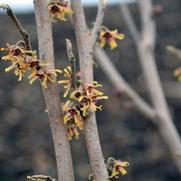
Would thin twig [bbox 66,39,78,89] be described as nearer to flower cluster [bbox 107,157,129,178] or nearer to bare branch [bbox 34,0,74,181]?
bare branch [bbox 34,0,74,181]

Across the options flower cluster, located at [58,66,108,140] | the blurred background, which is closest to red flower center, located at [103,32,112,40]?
flower cluster, located at [58,66,108,140]

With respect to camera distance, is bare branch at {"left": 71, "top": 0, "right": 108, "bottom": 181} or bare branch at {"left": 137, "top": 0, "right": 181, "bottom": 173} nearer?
bare branch at {"left": 71, "top": 0, "right": 108, "bottom": 181}

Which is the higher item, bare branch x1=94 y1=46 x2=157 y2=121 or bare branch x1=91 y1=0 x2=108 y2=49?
bare branch x1=94 y1=46 x2=157 y2=121

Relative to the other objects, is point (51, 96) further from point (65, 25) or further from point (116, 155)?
point (65, 25)

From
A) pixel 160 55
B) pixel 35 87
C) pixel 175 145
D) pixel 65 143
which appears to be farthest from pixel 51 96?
pixel 160 55

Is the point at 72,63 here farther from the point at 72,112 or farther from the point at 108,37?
the point at 108,37

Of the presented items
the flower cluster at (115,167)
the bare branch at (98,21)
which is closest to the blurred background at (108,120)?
the bare branch at (98,21)

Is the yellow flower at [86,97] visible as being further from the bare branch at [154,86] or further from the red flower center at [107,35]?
the bare branch at [154,86]

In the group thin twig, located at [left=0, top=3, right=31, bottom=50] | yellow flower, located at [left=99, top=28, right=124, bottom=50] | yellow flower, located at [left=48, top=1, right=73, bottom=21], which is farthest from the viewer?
yellow flower, located at [left=99, top=28, right=124, bottom=50]

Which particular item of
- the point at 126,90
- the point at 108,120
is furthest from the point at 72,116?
the point at 108,120
